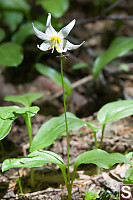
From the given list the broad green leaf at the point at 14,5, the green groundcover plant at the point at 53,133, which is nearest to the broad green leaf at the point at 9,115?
the green groundcover plant at the point at 53,133

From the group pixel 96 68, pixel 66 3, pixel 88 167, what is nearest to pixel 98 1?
pixel 66 3

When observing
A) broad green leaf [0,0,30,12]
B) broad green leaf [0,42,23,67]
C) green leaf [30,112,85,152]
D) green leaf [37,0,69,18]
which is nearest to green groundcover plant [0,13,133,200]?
green leaf [30,112,85,152]

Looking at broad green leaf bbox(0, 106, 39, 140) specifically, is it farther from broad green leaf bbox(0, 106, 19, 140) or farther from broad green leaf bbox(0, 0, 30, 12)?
broad green leaf bbox(0, 0, 30, 12)

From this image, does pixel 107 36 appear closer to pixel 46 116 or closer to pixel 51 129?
pixel 46 116

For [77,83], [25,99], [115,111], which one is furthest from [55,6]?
[115,111]

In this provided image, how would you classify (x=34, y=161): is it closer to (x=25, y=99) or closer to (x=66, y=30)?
(x=25, y=99)
